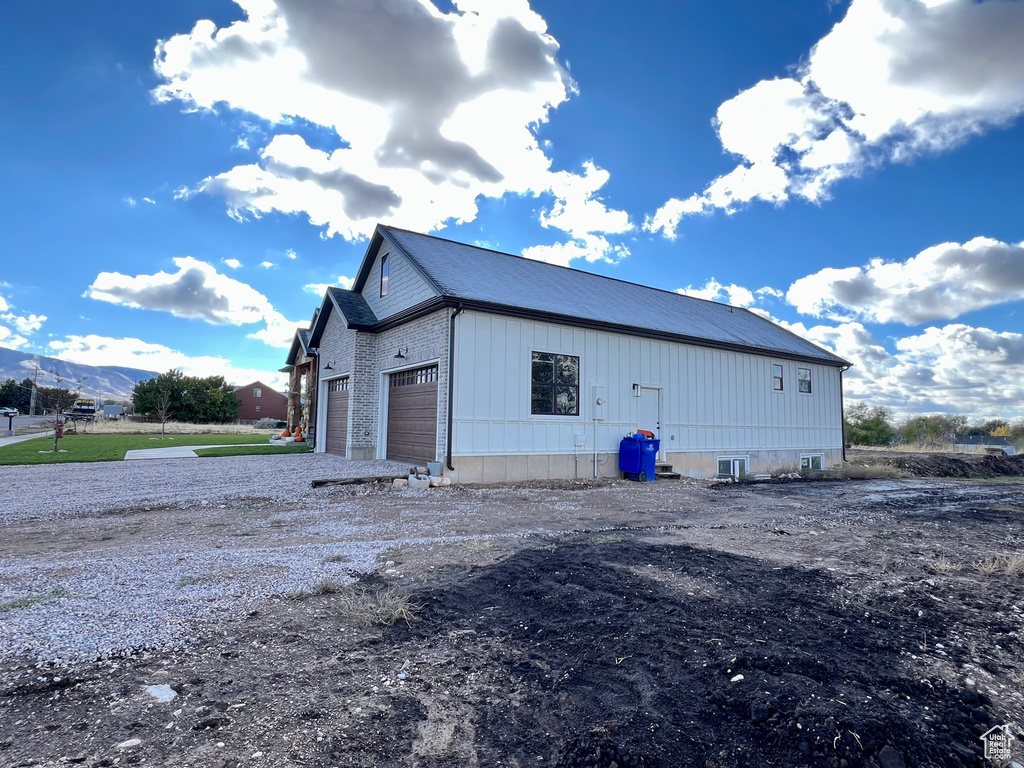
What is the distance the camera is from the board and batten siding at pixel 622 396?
433 inches

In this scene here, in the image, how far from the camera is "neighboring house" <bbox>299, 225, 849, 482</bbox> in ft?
36.4

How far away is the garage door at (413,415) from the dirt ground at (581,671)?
20.7ft

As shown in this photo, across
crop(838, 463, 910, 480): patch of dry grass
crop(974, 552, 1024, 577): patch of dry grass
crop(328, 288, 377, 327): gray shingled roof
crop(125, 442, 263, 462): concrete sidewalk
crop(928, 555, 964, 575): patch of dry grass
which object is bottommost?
crop(838, 463, 910, 480): patch of dry grass

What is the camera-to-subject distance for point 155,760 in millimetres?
1993

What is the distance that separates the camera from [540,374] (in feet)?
38.7

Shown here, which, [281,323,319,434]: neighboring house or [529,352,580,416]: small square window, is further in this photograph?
[281,323,319,434]: neighboring house

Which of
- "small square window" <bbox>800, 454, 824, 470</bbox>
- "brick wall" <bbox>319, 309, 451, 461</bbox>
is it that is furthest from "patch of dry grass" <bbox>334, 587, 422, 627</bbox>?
"small square window" <bbox>800, 454, 824, 470</bbox>

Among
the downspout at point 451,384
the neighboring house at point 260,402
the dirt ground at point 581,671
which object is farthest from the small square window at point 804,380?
the neighboring house at point 260,402

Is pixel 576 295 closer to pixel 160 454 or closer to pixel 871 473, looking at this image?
pixel 871 473

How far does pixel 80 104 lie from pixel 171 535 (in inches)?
405

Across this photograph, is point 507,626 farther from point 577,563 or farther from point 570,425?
point 570,425

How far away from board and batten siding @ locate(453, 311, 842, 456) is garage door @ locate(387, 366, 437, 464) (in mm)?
1150

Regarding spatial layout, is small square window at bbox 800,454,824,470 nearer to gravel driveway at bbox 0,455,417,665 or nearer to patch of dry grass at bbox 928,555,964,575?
patch of dry grass at bbox 928,555,964,575

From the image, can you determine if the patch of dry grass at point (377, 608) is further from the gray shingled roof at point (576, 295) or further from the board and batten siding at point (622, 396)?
the gray shingled roof at point (576, 295)
